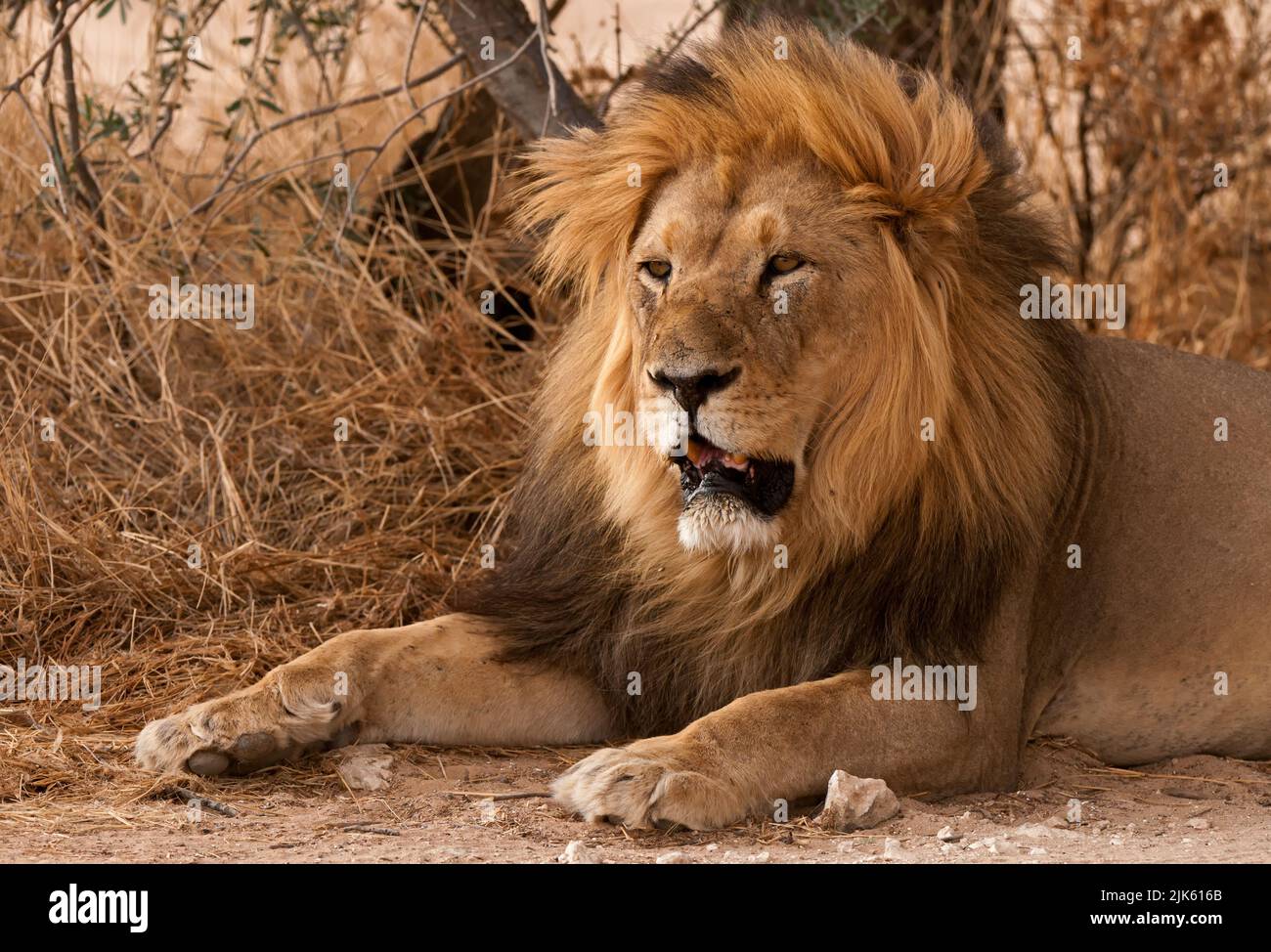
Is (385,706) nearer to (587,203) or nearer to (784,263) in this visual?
(587,203)

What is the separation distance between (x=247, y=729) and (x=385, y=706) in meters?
0.37

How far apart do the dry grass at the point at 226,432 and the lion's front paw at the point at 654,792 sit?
4.35 feet

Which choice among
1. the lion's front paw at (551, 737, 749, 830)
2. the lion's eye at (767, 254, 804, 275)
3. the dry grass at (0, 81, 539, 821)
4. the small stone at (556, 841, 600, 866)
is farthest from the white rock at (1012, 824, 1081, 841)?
the dry grass at (0, 81, 539, 821)

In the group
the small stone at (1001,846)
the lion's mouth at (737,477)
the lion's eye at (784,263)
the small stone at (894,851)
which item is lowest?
the small stone at (1001,846)

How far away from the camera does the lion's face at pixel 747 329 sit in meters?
3.37

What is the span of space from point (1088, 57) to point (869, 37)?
44.8 inches

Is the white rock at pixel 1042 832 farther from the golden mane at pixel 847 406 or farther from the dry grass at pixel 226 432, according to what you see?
the dry grass at pixel 226 432

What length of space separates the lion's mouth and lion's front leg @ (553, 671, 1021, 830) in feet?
1.30

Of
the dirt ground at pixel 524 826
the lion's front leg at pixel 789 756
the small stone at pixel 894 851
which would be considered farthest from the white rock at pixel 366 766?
the small stone at pixel 894 851

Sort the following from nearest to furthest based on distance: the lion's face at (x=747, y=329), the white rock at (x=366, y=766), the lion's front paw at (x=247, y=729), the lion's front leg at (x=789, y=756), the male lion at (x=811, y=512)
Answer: the lion's front leg at (x=789, y=756)
the lion's face at (x=747, y=329)
the male lion at (x=811, y=512)
the lion's front paw at (x=247, y=729)
the white rock at (x=366, y=766)

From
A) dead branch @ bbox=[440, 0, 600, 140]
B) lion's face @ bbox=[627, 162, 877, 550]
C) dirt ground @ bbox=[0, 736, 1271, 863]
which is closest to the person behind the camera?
dirt ground @ bbox=[0, 736, 1271, 863]

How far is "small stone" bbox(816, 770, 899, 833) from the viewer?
11.0 feet

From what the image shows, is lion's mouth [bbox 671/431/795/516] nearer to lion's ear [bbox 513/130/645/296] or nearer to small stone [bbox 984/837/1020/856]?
lion's ear [bbox 513/130/645/296]

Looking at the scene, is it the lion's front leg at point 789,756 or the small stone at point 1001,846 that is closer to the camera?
the small stone at point 1001,846
